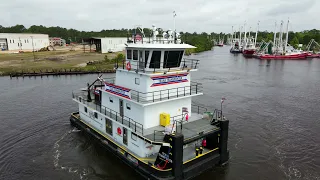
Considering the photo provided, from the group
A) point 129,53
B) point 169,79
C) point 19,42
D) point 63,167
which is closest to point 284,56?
point 169,79

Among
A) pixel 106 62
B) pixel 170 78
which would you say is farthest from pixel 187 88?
pixel 106 62

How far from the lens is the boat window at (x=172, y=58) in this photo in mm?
15039

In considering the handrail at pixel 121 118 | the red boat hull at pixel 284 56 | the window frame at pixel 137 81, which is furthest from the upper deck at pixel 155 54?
the red boat hull at pixel 284 56

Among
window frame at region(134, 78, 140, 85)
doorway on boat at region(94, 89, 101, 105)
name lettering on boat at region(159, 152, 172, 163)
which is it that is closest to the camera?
name lettering on boat at region(159, 152, 172, 163)

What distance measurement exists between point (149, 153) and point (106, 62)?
4837 centimetres

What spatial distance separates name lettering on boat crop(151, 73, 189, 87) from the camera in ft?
48.2

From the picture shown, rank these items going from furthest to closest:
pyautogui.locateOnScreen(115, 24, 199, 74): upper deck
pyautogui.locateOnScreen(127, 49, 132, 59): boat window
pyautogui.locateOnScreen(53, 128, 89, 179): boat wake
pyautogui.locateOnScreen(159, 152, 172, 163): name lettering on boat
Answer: pyautogui.locateOnScreen(127, 49, 132, 59): boat window < pyautogui.locateOnScreen(53, 128, 89, 179): boat wake < pyautogui.locateOnScreen(115, 24, 199, 74): upper deck < pyautogui.locateOnScreen(159, 152, 172, 163): name lettering on boat

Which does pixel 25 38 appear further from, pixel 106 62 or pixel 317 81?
pixel 317 81

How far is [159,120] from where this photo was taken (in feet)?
49.7

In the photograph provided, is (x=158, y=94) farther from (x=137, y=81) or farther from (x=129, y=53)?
(x=129, y=53)

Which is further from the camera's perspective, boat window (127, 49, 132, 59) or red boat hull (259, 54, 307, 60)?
red boat hull (259, 54, 307, 60)

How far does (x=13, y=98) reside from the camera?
31.6m

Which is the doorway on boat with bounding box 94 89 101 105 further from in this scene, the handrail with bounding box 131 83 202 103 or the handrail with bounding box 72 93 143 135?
the handrail with bounding box 131 83 202 103

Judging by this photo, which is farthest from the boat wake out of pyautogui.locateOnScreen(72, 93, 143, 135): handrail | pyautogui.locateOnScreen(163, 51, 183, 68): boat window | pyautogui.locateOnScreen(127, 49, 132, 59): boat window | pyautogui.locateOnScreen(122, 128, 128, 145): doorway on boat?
pyautogui.locateOnScreen(163, 51, 183, 68): boat window
